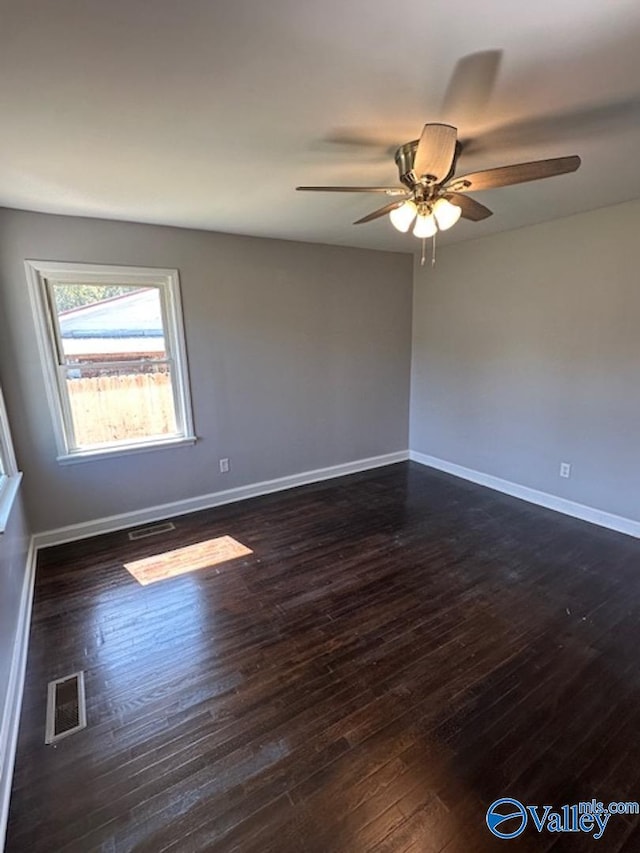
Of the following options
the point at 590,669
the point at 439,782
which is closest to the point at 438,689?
the point at 439,782

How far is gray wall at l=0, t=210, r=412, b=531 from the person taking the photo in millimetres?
2963

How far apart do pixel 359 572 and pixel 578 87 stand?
267cm

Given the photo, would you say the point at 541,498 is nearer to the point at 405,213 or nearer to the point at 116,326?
the point at 405,213

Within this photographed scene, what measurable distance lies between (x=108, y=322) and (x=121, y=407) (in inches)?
26.9

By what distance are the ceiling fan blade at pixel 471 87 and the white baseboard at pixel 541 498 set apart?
120 inches

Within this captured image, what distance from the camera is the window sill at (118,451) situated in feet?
10.4

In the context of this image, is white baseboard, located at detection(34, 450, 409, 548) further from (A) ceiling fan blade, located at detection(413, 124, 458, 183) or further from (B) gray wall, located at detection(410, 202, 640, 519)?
(A) ceiling fan blade, located at detection(413, 124, 458, 183)

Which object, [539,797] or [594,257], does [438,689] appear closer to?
[539,797]

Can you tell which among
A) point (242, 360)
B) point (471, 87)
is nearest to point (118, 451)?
point (242, 360)

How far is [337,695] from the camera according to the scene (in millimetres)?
1820

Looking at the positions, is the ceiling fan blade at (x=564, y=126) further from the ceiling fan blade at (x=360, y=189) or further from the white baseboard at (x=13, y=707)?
the white baseboard at (x=13, y=707)

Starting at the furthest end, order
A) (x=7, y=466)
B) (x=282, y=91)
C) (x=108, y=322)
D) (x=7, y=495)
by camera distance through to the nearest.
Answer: (x=108, y=322) → (x=7, y=466) → (x=7, y=495) → (x=282, y=91)

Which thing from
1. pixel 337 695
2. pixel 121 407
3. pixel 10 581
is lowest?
pixel 337 695

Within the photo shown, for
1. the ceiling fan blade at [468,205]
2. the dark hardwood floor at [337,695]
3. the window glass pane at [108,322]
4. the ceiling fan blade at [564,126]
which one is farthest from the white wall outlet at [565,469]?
the window glass pane at [108,322]
